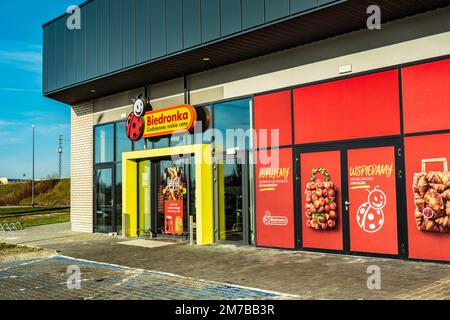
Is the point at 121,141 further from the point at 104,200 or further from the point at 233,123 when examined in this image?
the point at 233,123

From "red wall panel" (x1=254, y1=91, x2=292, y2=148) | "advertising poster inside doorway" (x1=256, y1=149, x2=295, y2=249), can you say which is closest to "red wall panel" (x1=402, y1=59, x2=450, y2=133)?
"red wall panel" (x1=254, y1=91, x2=292, y2=148)

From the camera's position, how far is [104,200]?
18.1m

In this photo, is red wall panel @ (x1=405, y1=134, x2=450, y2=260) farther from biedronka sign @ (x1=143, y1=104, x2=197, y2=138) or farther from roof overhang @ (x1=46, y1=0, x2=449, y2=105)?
biedronka sign @ (x1=143, y1=104, x2=197, y2=138)

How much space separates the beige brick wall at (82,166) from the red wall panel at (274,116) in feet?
28.5

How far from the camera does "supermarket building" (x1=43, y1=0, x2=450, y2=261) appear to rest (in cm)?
968

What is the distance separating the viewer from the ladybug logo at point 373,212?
33.6ft

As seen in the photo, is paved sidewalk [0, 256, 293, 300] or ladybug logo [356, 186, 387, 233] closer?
paved sidewalk [0, 256, 293, 300]

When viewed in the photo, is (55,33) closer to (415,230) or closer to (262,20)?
(262,20)

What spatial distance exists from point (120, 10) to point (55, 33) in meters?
4.19

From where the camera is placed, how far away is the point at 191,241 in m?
13.4

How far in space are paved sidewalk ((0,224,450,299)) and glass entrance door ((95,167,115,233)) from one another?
3.85 metres

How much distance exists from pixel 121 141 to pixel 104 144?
4.08ft

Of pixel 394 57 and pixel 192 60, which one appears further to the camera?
pixel 192 60
